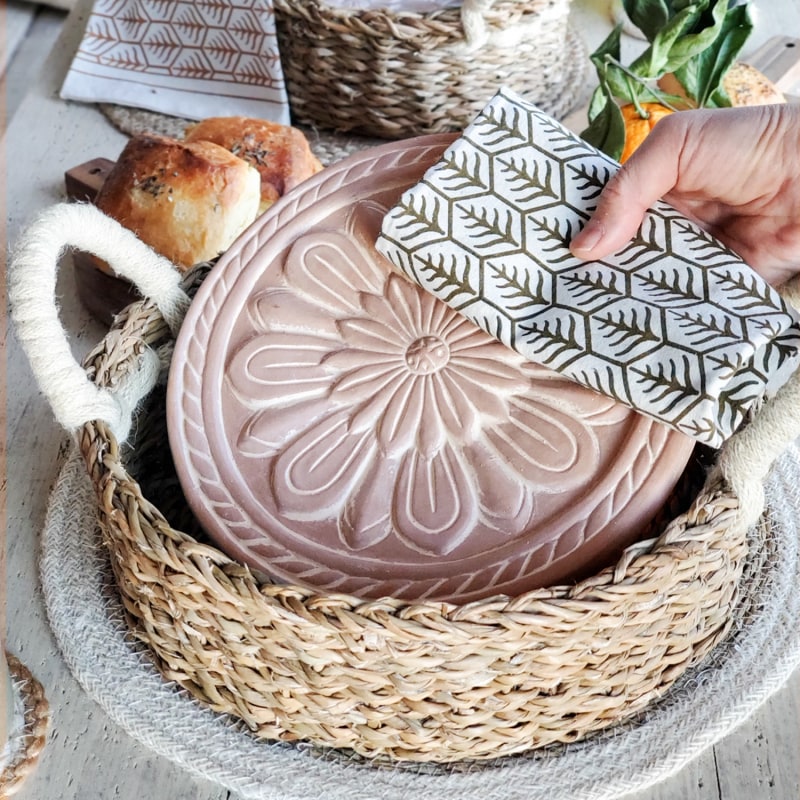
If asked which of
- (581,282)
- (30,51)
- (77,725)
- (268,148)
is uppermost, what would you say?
(581,282)

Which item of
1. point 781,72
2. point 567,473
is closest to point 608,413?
point 567,473

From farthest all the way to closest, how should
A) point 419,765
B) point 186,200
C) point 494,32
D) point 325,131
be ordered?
point 325,131
point 494,32
point 186,200
point 419,765

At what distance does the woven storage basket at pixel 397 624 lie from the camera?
1.57ft

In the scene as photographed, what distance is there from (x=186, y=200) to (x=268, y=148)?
0.43 feet

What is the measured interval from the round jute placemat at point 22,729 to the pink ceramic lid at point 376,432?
0.59 feet

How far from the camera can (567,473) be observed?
577 millimetres

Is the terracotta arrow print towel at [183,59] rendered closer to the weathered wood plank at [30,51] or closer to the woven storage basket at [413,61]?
the woven storage basket at [413,61]

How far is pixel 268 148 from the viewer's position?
935 mm

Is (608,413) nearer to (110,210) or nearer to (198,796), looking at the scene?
(198,796)

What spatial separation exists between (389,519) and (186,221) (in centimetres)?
40

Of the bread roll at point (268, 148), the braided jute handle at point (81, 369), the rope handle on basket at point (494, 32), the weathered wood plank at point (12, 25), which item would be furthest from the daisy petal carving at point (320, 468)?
the weathered wood plank at point (12, 25)

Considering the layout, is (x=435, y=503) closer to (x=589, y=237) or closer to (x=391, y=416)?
(x=391, y=416)

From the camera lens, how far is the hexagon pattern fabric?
539 mm

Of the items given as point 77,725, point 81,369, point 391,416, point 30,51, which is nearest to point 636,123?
point 391,416
